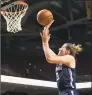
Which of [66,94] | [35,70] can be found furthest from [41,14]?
[35,70]

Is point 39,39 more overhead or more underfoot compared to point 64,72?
more underfoot

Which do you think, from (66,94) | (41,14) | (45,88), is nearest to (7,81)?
(45,88)

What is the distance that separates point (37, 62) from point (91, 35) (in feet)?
4.91

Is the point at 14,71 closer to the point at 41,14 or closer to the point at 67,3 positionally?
the point at 67,3

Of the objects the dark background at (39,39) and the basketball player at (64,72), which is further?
the dark background at (39,39)

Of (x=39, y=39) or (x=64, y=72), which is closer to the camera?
(x=64, y=72)

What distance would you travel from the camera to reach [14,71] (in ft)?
28.9

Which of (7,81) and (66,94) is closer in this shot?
(66,94)

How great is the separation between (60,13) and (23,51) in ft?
4.34

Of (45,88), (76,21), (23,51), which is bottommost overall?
(45,88)

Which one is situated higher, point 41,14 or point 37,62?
point 41,14

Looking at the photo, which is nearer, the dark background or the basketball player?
the basketball player

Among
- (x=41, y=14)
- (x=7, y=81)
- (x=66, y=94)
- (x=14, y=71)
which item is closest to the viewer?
(x=66, y=94)

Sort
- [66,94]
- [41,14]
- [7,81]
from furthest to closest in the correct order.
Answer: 1. [7,81]
2. [41,14]
3. [66,94]
